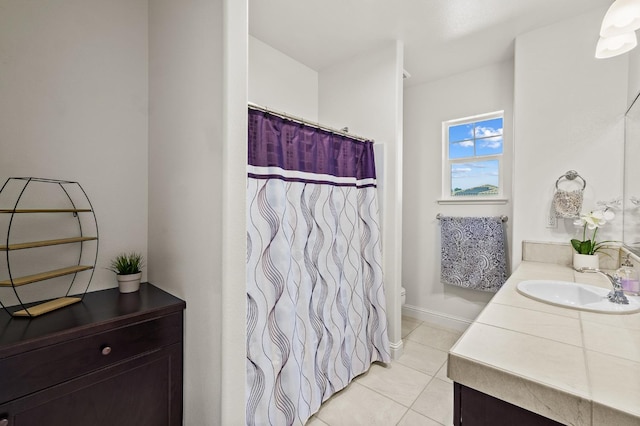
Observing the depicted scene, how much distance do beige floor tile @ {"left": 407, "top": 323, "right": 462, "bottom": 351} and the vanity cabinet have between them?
191 cm

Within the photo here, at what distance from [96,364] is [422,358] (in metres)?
2.22

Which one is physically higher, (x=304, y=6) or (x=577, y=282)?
(x=304, y=6)

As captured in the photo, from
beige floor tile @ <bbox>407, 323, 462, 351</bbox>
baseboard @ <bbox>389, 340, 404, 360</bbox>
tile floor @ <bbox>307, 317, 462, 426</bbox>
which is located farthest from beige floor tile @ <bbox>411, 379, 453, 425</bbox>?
beige floor tile @ <bbox>407, 323, 462, 351</bbox>

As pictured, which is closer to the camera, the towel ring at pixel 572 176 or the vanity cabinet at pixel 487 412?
the vanity cabinet at pixel 487 412

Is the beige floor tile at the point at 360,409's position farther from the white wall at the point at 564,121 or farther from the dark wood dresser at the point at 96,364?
the white wall at the point at 564,121

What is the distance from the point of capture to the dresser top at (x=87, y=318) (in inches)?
36.0

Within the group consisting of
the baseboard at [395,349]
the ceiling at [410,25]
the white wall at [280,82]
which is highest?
the ceiling at [410,25]

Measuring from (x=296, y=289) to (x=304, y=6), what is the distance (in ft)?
6.30

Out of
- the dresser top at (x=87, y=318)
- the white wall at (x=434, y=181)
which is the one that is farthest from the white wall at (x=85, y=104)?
the white wall at (x=434, y=181)

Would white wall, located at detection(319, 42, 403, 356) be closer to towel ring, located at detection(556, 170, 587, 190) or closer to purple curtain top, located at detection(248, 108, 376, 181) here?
purple curtain top, located at detection(248, 108, 376, 181)

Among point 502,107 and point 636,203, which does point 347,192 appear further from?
point 502,107

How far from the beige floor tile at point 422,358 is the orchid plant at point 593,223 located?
4.25 feet

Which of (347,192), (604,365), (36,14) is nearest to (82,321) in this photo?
(36,14)

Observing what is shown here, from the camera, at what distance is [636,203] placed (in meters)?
1.58
